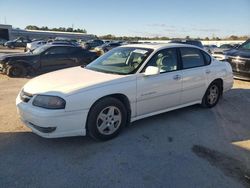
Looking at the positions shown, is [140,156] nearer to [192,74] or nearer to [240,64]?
[192,74]

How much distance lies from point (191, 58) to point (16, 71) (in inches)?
313

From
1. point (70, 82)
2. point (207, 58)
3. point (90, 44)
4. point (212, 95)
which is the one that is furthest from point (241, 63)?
point (90, 44)

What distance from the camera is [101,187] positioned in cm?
312

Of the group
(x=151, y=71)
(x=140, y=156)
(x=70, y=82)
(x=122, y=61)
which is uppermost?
(x=122, y=61)

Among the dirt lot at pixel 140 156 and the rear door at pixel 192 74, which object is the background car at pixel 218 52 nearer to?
the rear door at pixel 192 74

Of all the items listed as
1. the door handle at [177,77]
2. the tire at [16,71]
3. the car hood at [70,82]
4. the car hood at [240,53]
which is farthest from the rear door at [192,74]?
the tire at [16,71]

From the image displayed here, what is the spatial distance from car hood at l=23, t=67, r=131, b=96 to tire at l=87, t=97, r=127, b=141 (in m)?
0.31

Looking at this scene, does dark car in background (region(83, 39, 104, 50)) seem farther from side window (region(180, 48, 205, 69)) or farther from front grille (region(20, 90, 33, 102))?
front grille (region(20, 90, 33, 102))

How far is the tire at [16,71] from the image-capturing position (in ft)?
36.2

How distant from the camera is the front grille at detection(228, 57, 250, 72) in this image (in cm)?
979

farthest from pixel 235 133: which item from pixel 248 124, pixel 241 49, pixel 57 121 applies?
pixel 241 49

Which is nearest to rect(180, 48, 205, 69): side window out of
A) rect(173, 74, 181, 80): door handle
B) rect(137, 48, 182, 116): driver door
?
rect(137, 48, 182, 116): driver door

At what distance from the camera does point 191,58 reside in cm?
578

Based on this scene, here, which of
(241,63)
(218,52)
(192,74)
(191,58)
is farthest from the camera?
(218,52)
